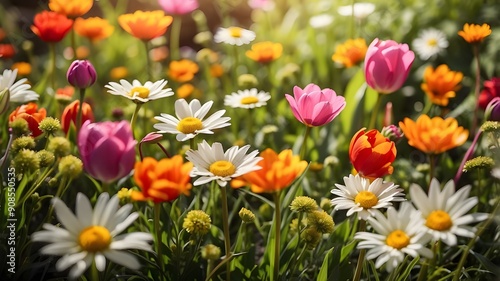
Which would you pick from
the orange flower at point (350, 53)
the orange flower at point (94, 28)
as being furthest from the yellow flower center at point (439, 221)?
the orange flower at point (94, 28)

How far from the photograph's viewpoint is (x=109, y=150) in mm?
845

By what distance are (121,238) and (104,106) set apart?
1289 millimetres

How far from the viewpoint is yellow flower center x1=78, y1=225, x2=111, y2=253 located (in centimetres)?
78

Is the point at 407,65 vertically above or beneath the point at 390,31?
above

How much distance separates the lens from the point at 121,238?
2.67 ft

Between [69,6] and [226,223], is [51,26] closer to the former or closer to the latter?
[69,6]

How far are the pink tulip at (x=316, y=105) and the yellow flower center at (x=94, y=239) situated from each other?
1.46ft

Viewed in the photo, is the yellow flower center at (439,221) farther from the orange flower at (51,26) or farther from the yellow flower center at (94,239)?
the orange flower at (51,26)

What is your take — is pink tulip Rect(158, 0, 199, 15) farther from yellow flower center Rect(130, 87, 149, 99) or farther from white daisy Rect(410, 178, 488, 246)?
white daisy Rect(410, 178, 488, 246)

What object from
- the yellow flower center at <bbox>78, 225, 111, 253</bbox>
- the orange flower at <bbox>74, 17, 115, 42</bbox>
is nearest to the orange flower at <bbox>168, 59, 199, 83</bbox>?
the orange flower at <bbox>74, 17, 115, 42</bbox>

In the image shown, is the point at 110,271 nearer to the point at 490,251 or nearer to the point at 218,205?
the point at 218,205

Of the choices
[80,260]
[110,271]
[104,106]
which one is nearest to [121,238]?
[80,260]

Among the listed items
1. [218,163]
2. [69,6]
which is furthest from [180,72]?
[218,163]

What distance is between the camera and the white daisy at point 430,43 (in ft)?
6.10
